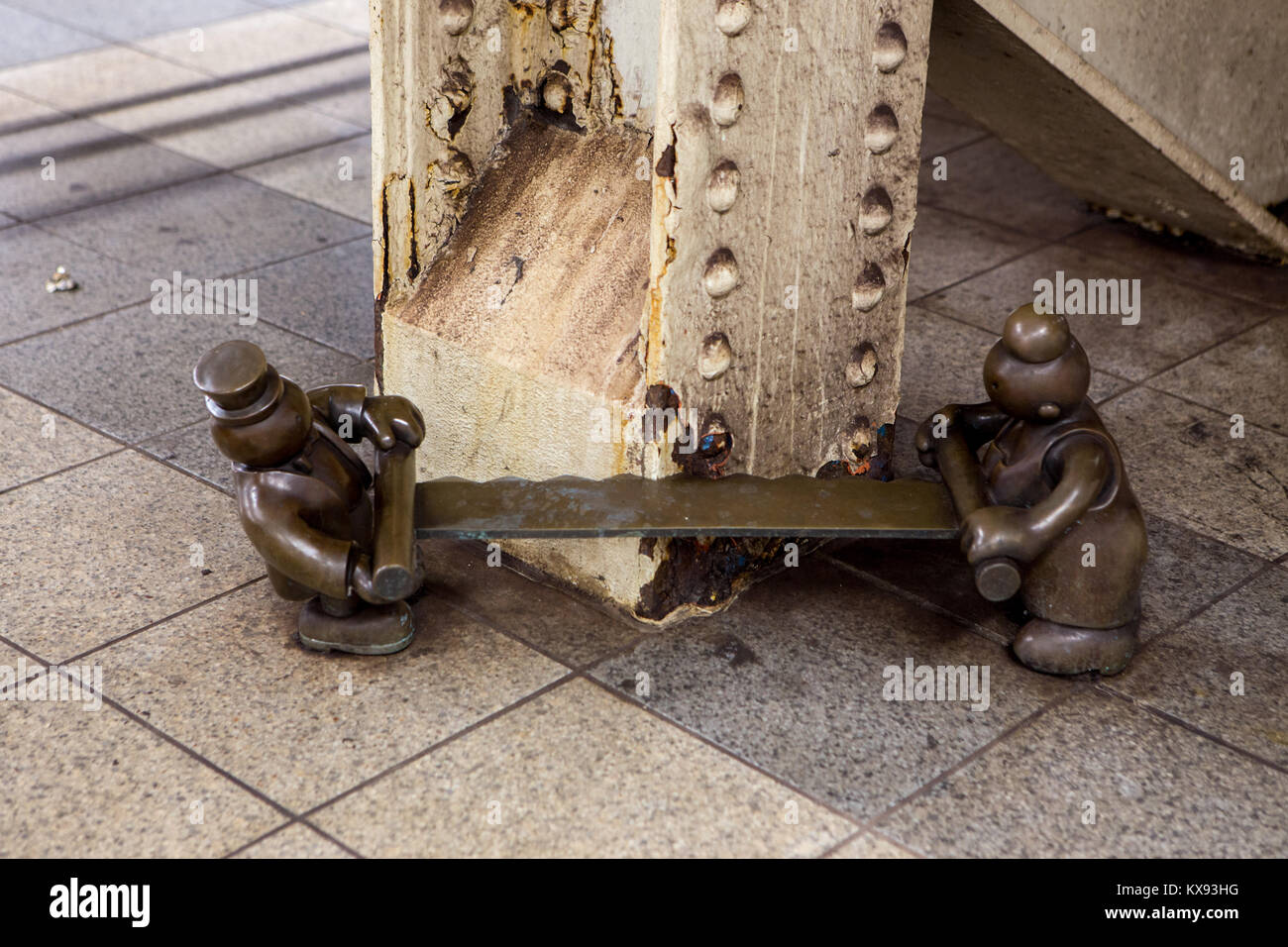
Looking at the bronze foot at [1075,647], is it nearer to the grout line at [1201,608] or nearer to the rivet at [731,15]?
the grout line at [1201,608]

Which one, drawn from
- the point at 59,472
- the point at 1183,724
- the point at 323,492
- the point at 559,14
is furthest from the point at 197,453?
the point at 1183,724

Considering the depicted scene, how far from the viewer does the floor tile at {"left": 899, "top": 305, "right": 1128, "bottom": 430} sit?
5.12 m

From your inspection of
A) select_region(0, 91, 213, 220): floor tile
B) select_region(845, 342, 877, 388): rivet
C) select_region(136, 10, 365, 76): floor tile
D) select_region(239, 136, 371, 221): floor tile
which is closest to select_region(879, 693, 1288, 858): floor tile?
select_region(845, 342, 877, 388): rivet

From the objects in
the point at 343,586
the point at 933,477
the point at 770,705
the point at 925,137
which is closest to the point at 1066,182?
the point at 925,137

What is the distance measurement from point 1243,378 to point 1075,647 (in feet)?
6.92

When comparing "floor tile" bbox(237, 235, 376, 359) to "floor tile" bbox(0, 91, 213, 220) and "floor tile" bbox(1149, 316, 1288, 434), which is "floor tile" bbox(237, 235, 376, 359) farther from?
"floor tile" bbox(1149, 316, 1288, 434)

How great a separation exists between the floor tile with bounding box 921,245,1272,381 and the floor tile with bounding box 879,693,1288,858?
215 centimetres

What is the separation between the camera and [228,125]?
7.55 meters

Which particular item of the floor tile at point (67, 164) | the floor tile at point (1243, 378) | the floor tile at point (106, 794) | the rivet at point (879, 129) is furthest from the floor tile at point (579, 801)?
the floor tile at point (67, 164)

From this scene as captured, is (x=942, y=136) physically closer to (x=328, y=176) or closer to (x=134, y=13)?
(x=328, y=176)

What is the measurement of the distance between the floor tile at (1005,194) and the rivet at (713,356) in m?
3.26

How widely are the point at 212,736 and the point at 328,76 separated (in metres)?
5.67

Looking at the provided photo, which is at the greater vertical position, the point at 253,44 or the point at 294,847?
the point at 253,44

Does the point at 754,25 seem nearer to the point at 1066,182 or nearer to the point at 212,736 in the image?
the point at 212,736
